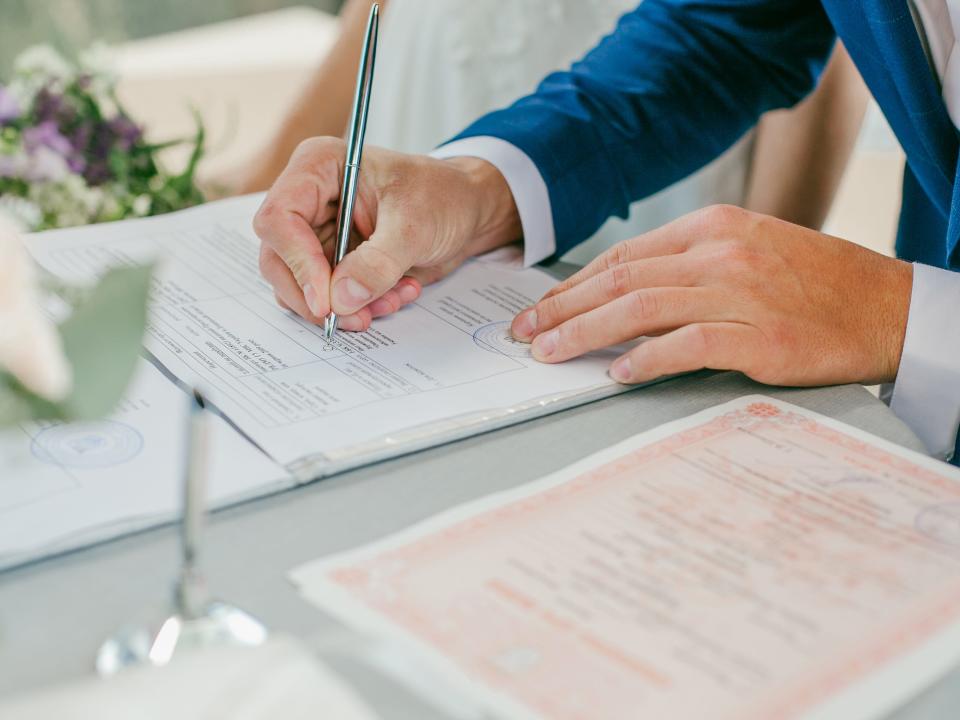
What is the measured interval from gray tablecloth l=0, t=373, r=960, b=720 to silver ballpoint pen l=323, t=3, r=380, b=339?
20 cm

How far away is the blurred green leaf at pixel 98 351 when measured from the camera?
0.33m

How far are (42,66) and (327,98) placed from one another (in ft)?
2.20

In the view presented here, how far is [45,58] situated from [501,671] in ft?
3.87

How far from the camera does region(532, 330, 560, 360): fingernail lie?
2.34ft

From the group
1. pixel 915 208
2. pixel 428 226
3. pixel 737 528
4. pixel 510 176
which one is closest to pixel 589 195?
pixel 510 176

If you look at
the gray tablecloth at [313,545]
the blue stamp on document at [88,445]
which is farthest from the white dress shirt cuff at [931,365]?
the blue stamp on document at [88,445]

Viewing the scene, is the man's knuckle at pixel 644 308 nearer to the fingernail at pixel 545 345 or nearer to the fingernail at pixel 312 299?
the fingernail at pixel 545 345

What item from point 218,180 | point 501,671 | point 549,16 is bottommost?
point 218,180

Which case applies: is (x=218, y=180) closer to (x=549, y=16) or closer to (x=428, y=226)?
(x=549, y=16)

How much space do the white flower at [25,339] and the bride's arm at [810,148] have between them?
58.7 inches

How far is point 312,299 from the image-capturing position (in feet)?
2.43

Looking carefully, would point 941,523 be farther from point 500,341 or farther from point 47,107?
point 47,107

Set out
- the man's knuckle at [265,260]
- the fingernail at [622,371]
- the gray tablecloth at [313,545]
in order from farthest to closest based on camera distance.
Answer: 1. the man's knuckle at [265,260]
2. the fingernail at [622,371]
3. the gray tablecloth at [313,545]

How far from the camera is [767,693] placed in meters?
0.40
